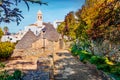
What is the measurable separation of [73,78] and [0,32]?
48.3 m

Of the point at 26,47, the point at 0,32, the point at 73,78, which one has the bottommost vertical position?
the point at 73,78

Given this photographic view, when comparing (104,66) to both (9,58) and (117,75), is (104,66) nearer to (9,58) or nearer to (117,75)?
(117,75)

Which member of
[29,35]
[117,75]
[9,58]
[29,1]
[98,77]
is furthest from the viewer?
[29,35]

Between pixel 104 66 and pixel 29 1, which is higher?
pixel 29 1

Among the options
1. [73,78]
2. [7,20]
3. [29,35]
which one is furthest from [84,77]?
[29,35]

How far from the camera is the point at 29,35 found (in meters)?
40.2

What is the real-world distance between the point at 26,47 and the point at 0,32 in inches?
1121

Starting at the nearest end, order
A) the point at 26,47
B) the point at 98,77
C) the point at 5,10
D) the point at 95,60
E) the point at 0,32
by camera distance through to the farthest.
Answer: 1. the point at 5,10
2. the point at 98,77
3. the point at 95,60
4. the point at 26,47
5. the point at 0,32

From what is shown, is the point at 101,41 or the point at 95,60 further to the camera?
the point at 101,41

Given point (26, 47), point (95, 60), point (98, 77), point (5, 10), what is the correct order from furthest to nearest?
point (26, 47)
point (95, 60)
point (98, 77)
point (5, 10)

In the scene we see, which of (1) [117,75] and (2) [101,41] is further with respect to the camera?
(2) [101,41]

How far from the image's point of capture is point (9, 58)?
32.1 metres

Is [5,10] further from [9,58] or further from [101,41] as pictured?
[9,58]

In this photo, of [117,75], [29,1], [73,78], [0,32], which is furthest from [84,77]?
[0,32]
